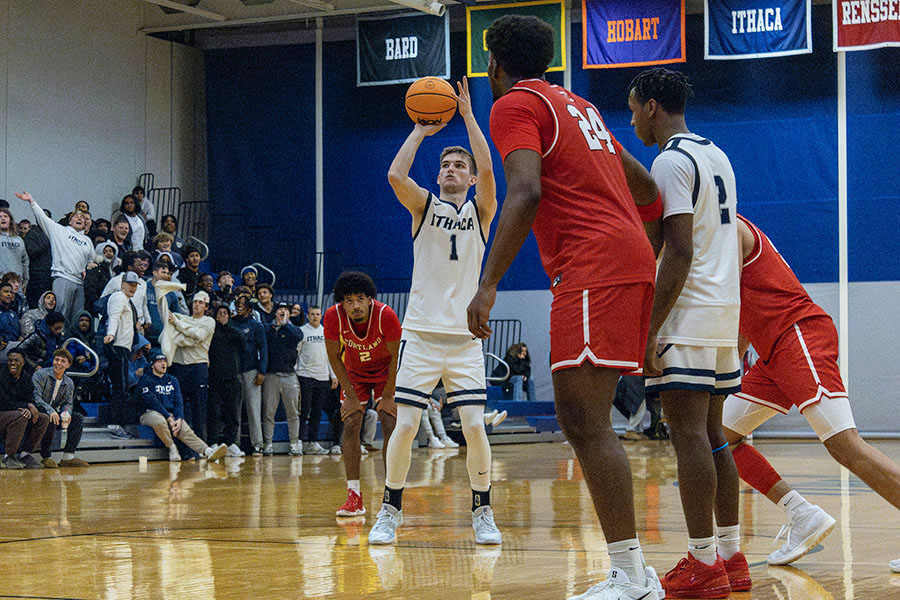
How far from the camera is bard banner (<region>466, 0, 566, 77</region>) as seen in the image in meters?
17.3

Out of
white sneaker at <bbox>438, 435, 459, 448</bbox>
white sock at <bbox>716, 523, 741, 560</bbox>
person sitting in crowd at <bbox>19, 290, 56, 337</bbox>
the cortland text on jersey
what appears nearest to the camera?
white sock at <bbox>716, 523, 741, 560</bbox>

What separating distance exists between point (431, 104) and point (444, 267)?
0.83m

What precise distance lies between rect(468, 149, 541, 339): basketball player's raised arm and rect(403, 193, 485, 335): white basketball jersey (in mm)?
2290

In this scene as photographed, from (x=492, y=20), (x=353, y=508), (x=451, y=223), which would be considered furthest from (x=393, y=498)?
(x=492, y=20)

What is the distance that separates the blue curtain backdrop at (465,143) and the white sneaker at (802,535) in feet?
45.1

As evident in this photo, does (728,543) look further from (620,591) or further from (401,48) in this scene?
(401,48)

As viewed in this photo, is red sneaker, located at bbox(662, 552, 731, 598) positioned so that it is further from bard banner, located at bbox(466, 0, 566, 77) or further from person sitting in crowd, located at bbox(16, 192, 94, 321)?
bard banner, located at bbox(466, 0, 566, 77)

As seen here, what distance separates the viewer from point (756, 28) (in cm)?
1684

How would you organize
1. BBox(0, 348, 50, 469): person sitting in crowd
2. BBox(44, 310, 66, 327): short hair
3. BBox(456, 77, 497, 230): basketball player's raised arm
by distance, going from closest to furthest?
BBox(456, 77, 497, 230): basketball player's raised arm → BBox(0, 348, 50, 469): person sitting in crowd → BBox(44, 310, 66, 327): short hair

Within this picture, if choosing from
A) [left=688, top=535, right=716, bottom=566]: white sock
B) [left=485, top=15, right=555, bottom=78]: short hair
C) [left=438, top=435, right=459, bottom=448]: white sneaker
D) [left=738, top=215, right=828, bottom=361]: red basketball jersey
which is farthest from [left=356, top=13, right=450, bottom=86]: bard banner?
[left=688, top=535, right=716, bottom=566]: white sock

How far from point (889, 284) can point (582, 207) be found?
49.6ft

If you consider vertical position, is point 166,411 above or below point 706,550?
below

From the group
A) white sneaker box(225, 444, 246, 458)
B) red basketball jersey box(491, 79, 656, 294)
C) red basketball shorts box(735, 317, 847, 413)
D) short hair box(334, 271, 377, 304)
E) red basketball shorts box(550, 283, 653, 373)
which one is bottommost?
white sneaker box(225, 444, 246, 458)

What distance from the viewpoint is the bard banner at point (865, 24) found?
53.1 feet
